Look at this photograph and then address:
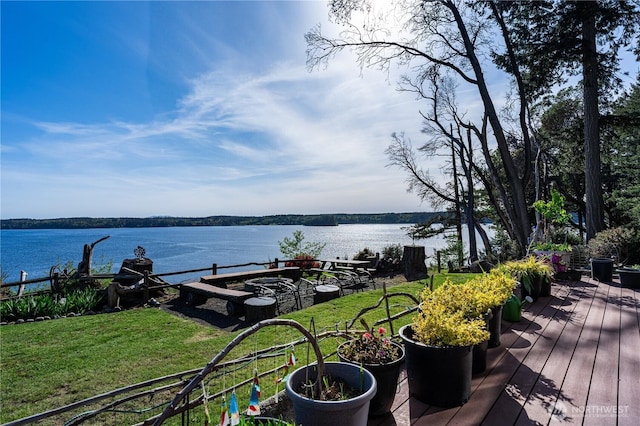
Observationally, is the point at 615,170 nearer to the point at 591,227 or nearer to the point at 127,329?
the point at 591,227

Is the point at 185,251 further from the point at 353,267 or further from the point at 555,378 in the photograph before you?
the point at 555,378

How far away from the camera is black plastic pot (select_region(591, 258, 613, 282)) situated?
620 centimetres

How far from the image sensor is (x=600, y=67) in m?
10.7

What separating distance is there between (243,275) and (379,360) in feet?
28.6

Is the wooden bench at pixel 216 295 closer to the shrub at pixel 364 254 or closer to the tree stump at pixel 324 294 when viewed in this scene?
the tree stump at pixel 324 294

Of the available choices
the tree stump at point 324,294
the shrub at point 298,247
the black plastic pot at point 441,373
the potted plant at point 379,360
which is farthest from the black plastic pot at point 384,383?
the shrub at point 298,247

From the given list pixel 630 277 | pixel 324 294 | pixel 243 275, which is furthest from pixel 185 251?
pixel 630 277

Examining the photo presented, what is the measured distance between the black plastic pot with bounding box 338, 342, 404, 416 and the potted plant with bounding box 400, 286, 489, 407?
0.19 metres

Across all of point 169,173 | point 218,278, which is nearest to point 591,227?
point 218,278

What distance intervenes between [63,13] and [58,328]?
5690mm

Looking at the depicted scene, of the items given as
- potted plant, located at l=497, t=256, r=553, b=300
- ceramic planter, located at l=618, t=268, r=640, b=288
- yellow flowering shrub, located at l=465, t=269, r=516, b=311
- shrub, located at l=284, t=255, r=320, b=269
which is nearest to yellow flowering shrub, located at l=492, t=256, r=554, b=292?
potted plant, located at l=497, t=256, r=553, b=300

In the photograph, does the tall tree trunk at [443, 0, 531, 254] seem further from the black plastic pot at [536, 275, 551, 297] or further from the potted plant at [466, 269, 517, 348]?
the potted plant at [466, 269, 517, 348]

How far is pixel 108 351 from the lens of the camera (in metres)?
4.98

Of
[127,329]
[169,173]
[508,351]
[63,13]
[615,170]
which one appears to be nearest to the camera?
[508,351]
